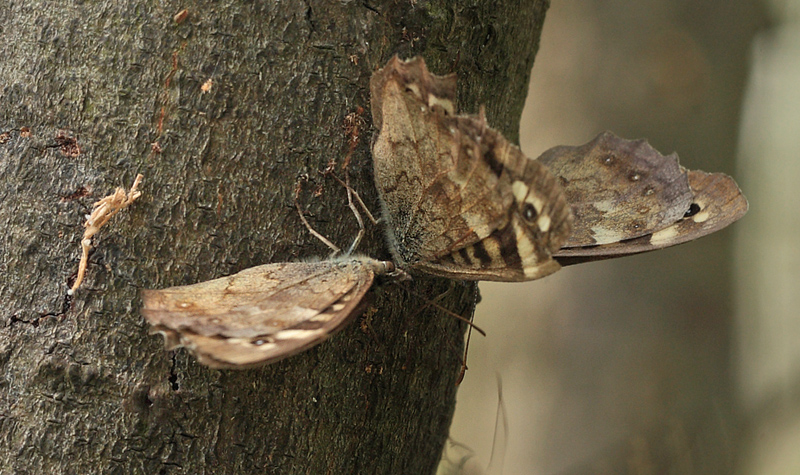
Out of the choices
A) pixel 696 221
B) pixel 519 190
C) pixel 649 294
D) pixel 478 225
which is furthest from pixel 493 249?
pixel 649 294

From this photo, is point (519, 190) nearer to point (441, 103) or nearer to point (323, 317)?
point (441, 103)

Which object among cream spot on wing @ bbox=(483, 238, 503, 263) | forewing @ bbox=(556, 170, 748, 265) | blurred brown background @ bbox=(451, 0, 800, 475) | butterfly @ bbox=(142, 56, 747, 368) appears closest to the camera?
butterfly @ bbox=(142, 56, 747, 368)

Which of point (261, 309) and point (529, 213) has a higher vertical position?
point (529, 213)

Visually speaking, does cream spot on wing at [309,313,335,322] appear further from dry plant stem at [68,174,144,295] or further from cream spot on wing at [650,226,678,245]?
cream spot on wing at [650,226,678,245]

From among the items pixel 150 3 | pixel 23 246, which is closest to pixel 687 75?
pixel 150 3

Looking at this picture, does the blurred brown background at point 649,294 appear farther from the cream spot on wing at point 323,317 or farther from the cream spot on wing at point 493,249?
the cream spot on wing at point 323,317

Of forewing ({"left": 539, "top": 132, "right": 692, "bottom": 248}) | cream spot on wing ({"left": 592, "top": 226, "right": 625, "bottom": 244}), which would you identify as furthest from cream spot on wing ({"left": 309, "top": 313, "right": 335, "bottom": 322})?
cream spot on wing ({"left": 592, "top": 226, "right": 625, "bottom": 244})

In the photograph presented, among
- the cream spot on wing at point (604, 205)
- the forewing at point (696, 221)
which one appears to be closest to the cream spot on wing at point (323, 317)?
the forewing at point (696, 221)
